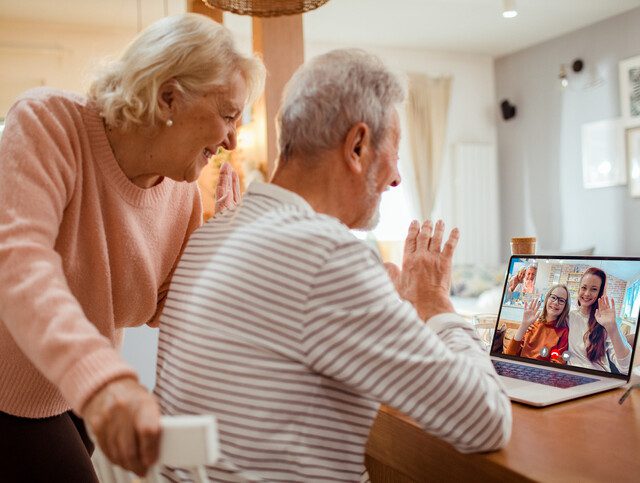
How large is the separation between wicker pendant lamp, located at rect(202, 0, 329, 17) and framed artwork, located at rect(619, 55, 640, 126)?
4.30 metres

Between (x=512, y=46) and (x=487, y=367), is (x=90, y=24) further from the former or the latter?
(x=487, y=367)

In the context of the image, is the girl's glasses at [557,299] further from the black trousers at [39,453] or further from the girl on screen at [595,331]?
the black trousers at [39,453]

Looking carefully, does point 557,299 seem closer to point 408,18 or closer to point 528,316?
point 528,316

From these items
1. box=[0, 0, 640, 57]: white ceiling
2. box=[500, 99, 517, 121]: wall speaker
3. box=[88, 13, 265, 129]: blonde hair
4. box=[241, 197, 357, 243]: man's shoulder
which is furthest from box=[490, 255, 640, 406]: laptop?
box=[500, 99, 517, 121]: wall speaker

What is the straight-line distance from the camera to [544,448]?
96cm

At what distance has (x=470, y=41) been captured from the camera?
632cm

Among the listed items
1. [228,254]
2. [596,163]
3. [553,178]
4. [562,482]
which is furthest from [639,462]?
[553,178]

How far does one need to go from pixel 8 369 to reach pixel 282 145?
0.66 metres

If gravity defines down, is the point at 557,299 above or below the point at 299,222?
below

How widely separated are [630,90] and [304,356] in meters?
5.37

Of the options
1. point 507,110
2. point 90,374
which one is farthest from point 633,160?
point 90,374

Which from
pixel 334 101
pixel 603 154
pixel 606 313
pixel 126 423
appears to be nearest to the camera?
pixel 126 423

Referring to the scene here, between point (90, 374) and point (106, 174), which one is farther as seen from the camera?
point (106, 174)

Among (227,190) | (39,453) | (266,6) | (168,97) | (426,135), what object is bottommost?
(39,453)
